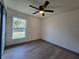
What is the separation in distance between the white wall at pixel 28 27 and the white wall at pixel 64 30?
1.22m

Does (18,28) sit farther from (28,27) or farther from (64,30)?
(64,30)

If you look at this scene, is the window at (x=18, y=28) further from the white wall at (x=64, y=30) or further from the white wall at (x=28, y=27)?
the white wall at (x=64, y=30)

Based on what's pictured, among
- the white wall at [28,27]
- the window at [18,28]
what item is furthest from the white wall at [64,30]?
the window at [18,28]

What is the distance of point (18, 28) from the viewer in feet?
16.3

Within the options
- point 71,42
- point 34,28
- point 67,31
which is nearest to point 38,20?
point 34,28

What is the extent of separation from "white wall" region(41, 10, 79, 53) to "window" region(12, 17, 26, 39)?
214 cm

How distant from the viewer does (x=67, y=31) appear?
13.1 ft

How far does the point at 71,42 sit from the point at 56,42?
127 centimetres

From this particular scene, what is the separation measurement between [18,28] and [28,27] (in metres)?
0.96

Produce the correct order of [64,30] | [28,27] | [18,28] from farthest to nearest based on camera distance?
1. [28,27]
2. [18,28]
3. [64,30]

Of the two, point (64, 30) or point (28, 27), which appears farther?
point (28, 27)

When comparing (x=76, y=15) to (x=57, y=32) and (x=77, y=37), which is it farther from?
(x=57, y=32)

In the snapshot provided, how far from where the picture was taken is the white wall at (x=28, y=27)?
4195 mm

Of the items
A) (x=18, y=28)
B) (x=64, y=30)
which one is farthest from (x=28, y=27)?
(x=64, y=30)
